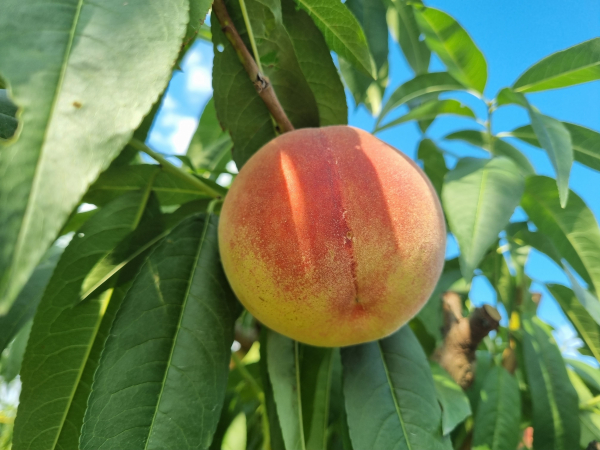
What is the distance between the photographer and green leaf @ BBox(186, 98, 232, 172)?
203 cm

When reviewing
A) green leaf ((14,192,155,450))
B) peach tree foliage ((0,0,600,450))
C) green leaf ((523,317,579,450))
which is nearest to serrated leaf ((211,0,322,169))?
peach tree foliage ((0,0,600,450))

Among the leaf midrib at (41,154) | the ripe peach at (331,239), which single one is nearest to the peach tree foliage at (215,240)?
the leaf midrib at (41,154)

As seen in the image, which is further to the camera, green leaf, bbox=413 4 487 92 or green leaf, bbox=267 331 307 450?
green leaf, bbox=413 4 487 92

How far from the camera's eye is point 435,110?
169cm

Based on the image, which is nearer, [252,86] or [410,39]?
[252,86]

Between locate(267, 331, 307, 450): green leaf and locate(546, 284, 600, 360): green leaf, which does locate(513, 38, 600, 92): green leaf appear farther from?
locate(267, 331, 307, 450): green leaf

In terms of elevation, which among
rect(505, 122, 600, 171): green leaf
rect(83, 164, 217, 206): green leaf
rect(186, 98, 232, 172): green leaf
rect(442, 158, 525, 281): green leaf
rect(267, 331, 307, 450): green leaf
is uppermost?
rect(505, 122, 600, 171): green leaf

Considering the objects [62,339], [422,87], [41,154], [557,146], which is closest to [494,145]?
[422,87]

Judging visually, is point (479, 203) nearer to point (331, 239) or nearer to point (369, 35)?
point (331, 239)

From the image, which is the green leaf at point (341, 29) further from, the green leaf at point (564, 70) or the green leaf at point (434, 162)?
the green leaf at point (564, 70)

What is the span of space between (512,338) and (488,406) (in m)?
0.41

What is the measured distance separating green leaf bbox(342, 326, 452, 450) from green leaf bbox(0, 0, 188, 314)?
88cm

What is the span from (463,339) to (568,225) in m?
0.49

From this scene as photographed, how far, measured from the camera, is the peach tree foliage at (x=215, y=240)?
1.82 ft
